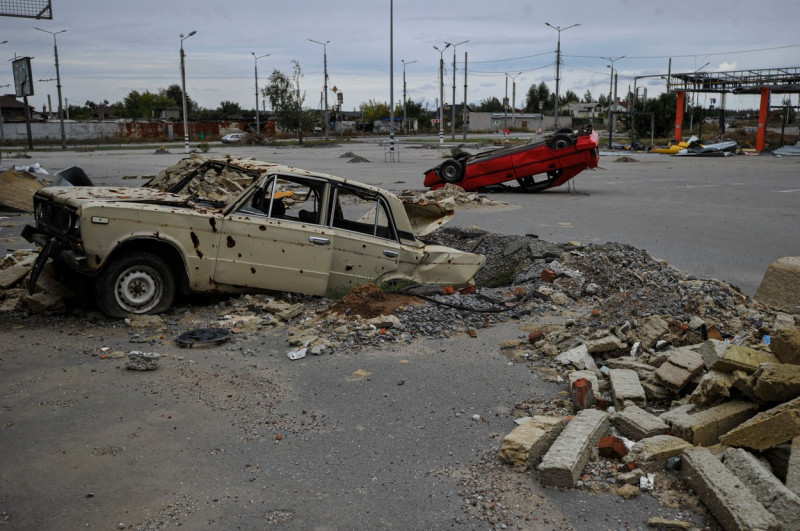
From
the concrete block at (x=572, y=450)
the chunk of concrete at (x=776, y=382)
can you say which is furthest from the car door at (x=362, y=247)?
the chunk of concrete at (x=776, y=382)

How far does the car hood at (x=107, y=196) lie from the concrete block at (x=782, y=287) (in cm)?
642

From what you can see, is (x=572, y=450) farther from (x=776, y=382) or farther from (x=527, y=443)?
(x=776, y=382)

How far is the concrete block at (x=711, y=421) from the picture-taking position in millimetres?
4543

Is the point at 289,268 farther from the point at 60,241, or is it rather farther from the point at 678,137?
the point at 678,137

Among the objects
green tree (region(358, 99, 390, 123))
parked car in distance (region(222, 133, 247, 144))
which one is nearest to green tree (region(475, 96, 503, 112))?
green tree (region(358, 99, 390, 123))

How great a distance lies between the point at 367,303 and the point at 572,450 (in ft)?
11.6

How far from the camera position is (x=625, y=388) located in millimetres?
5359

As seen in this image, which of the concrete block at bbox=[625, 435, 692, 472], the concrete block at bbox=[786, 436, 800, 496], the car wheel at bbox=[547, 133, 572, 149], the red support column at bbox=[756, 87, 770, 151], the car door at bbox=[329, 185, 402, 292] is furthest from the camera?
the red support column at bbox=[756, 87, 770, 151]

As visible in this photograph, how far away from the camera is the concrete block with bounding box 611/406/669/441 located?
184 inches

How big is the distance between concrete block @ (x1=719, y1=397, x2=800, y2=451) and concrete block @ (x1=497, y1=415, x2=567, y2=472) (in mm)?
1022

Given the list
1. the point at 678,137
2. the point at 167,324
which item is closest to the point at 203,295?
the point at 167,324

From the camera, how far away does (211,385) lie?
5820mm

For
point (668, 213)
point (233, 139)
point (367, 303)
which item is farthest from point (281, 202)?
point (233, 139)

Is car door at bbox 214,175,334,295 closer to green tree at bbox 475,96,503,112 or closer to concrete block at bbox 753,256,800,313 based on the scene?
concrete block at bbox 753,256,800,313
